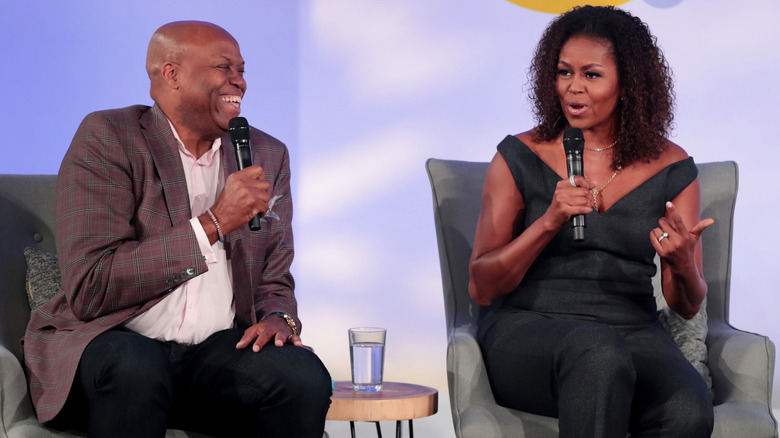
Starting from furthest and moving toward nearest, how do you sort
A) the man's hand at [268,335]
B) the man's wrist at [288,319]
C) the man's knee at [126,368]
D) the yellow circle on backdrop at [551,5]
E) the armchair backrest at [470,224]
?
the yellow circle on backdrop at [551,5] → the armchair backrest at [470,224] → the man's wrist at [288,319] → the man's hand at [268,335] → the man's knee at [126,368]

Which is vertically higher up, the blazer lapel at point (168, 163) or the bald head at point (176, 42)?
the bald head at point (176, 42)

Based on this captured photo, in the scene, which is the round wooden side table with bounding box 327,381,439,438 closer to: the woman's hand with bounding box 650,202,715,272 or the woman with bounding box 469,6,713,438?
the woman with bounding box 469,6,713,438

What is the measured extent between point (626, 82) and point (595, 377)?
2.87 feet

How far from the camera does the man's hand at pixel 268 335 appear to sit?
1880 mm

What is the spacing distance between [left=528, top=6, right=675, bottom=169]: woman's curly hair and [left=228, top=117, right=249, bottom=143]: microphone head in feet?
2.61

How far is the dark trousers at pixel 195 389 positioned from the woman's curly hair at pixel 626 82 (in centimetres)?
92

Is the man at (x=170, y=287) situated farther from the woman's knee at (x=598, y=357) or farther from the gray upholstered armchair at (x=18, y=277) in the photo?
the woman's knee at (x=598, y=357)

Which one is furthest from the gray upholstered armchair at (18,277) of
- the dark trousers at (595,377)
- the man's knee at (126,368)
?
the dark trousers at (595,377)

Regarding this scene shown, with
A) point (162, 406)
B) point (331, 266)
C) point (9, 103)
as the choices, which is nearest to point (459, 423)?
point (162, 406)

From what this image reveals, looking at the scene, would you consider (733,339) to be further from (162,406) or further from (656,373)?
(162,406)

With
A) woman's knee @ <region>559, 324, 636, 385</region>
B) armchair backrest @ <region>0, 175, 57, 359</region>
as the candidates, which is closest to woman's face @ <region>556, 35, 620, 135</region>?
woman's knee @ <region>559, 324, 636, 385</region>

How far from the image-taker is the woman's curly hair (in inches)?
89.0

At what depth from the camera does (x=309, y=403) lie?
1.79 metres

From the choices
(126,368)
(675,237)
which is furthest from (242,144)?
(675,237)
